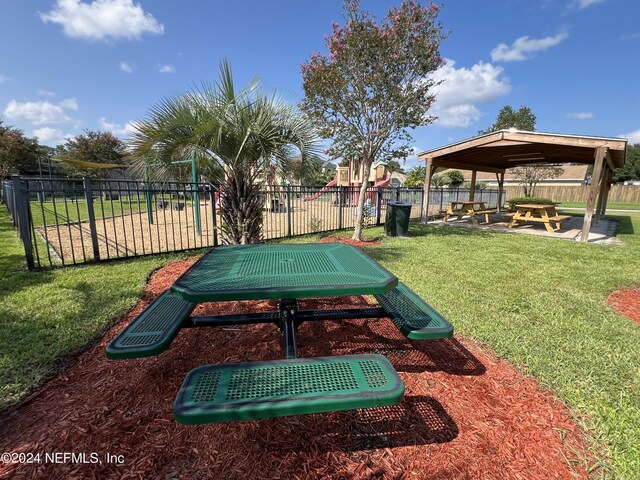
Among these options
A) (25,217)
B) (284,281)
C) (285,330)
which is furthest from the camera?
(25,217)

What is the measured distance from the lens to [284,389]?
1.41m

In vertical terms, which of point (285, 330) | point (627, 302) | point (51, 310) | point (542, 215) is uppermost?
point (542, 215)

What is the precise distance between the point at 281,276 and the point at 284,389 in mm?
775

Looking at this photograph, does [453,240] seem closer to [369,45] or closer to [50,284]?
[369,45]

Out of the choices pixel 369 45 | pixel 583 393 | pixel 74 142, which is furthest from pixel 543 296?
pixel 74 142

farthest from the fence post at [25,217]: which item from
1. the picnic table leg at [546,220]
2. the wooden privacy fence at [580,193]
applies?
the wooden privacy fence at [580,193]

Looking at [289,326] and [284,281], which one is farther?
[289,326]

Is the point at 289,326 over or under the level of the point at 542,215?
under

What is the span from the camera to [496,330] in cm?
308

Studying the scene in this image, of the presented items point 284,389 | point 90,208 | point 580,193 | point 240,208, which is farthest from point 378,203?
point 580,193

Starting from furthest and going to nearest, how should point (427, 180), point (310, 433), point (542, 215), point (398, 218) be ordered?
point (427, 180), point (542, 215), point (398, 218), point (310, 433)

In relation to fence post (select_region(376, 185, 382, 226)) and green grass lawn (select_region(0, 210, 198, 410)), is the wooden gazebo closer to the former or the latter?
fence post (select_region(376, 185, 382, 226))

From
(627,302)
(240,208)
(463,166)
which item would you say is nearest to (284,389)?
(240,208)

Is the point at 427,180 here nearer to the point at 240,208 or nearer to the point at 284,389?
the point at 240,208
